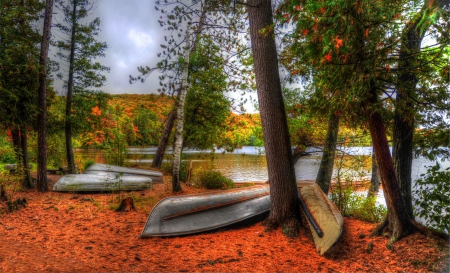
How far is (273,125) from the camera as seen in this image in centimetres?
423

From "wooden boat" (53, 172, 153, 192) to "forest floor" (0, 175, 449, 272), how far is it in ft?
9.43

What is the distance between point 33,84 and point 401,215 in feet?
29.9

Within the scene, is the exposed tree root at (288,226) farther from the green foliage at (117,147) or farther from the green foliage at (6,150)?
the green foliage at (117,147)

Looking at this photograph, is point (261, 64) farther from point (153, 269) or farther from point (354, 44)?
point (153, 269)

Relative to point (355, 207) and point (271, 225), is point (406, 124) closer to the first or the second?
point (355, 207)

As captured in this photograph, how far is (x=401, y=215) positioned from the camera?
354 cm

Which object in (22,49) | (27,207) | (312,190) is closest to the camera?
(312,190)

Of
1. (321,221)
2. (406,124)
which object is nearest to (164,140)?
(321,221)

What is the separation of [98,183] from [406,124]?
319 inches

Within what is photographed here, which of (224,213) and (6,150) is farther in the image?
(6,150)

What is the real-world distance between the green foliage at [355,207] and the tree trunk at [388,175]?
1.35 meters

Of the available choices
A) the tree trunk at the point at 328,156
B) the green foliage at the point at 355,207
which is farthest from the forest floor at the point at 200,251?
the tree trunk at the point at 328,156

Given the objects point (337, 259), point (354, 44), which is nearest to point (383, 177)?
point (337, 259)

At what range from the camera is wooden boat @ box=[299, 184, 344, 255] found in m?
3.55
